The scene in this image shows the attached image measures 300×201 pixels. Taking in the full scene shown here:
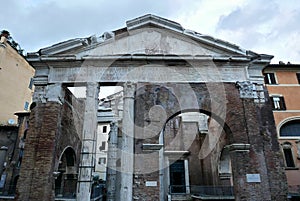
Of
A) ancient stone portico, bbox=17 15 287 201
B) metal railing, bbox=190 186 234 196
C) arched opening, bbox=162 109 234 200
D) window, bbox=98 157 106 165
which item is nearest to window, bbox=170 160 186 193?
arched opening, bbox=162 109 234 200

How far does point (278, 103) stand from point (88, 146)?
13.8m

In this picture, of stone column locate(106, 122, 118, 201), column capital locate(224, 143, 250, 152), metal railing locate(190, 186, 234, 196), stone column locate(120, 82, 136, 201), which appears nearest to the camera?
stone column locate(120, 82, 136, 201)

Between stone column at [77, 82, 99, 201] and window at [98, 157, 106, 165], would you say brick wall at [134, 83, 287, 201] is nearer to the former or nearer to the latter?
stone column at [77, 82, 99, 201]

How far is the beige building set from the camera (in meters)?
17.7

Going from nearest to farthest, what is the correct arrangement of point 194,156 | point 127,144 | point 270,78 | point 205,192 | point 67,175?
point 127,144
point 67,175
point 205,192
point 194,156
point 270,78

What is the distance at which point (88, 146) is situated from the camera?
300 inches

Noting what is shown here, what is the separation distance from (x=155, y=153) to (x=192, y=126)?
978cm

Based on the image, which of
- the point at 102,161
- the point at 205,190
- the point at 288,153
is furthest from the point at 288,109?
the point at 102,161

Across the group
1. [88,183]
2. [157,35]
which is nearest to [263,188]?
[88,183]

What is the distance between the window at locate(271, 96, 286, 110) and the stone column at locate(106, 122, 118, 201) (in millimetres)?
10986

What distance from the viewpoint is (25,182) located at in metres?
7.25

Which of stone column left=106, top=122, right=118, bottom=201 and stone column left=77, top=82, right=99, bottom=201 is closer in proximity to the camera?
stone column left=77, top=82, right=99, bottom=201

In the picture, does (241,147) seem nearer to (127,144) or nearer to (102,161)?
(127,144)

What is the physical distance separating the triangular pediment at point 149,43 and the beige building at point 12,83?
11948mm
